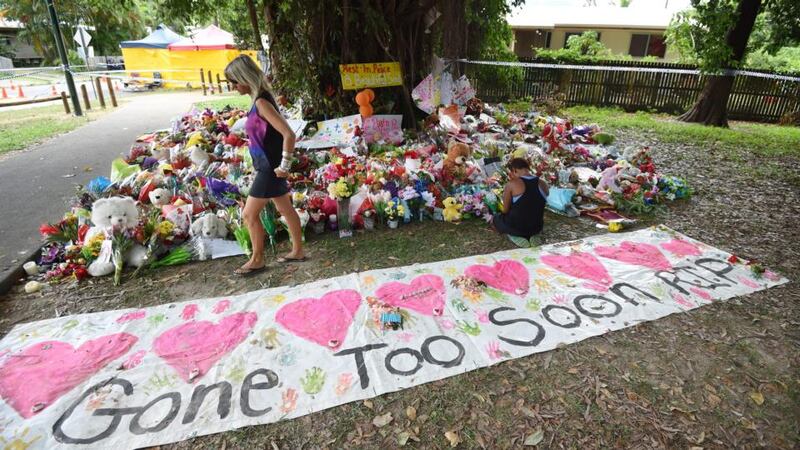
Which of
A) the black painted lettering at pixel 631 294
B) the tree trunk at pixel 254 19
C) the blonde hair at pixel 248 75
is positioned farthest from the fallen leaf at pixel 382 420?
the tree trunk at pixel 254 19

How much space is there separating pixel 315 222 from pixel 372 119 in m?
2.56

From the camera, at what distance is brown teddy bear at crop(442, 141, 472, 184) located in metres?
4.81

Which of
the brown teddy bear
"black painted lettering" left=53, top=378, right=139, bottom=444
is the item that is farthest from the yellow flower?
the brown teddy bear

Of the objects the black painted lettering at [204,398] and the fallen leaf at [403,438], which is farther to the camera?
the black painted lettering at [204,398]

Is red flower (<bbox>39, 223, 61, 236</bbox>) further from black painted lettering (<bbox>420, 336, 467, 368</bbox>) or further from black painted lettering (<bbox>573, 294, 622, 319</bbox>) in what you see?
black painted lettering (<bbox>573, 294, 622, 319</bbox>)

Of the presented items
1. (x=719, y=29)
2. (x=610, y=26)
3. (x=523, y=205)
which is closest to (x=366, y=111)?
(x=523, y=205)

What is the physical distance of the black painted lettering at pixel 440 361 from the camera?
8.21ft

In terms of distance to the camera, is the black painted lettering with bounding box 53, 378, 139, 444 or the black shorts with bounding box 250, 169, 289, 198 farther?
the black shorts with bounding box 250, 169, 289, 198

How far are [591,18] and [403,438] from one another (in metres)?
22.8

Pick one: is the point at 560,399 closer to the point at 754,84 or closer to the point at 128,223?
the point at 128,223

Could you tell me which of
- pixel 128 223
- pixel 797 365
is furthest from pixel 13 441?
pixel 797 365

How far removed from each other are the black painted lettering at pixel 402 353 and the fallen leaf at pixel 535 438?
676 mm

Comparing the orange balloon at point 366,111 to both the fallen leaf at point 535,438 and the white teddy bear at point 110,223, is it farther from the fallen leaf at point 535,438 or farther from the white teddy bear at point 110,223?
the fallen leaf at point 535,438

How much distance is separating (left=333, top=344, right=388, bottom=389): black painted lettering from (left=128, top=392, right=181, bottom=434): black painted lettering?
2.81 ft
